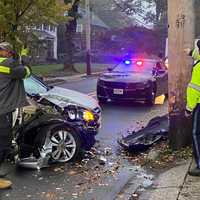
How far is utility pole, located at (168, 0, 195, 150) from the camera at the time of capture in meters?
7.95

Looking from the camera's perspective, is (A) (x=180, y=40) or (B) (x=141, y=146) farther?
(B) (x=141, y=146)

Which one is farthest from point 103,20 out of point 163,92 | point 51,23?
point 163,92

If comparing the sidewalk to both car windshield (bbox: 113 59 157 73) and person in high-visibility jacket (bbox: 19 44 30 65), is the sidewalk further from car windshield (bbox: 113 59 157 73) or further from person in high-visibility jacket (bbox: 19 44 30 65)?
car windshield (bbox: 113 59 157 73)

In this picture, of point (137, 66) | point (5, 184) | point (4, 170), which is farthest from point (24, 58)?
point (137, 66)

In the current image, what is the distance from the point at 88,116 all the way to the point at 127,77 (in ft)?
27.6

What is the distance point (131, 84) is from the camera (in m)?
16.7

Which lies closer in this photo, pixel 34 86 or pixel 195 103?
pixel 195 103

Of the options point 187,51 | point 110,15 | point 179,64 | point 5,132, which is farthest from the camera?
point 110,15

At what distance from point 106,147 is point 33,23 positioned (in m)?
15.3

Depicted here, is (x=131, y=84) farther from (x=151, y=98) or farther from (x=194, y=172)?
(x=194, y=172)

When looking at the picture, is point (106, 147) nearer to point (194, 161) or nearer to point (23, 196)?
point (194, 161)

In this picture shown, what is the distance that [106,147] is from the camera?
9641 millimetres

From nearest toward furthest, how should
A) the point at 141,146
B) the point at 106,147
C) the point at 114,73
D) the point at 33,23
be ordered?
1. the point at 141,146
2. the point at 106,147
3. the point at 114,73
4. the point at 33,23

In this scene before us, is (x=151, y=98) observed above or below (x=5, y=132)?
below
